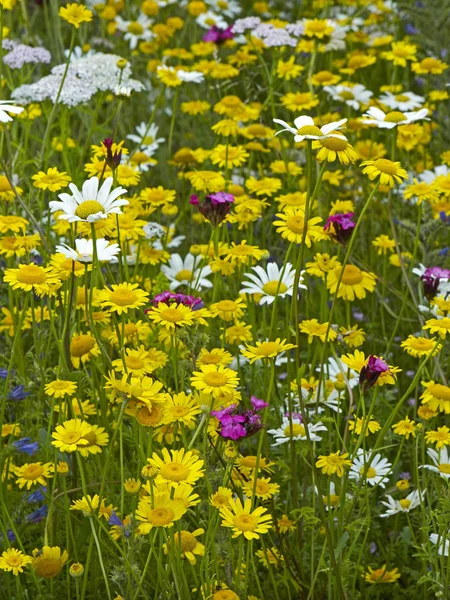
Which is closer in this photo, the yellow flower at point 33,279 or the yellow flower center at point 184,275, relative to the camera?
the yellow flower at point 33,279

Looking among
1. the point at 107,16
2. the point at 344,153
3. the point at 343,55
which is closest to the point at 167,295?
the point at 344,153

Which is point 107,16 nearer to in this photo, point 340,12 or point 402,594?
point 340,12

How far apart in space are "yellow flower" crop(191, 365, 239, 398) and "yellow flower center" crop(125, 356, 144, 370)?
4.9 inches

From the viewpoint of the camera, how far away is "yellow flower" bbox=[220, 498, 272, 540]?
5.30ft

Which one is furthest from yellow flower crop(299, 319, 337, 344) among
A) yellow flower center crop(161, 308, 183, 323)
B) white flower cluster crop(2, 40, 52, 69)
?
white flower cluster crop(2, 40, 52, 69)

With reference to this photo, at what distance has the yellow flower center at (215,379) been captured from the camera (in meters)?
1.72

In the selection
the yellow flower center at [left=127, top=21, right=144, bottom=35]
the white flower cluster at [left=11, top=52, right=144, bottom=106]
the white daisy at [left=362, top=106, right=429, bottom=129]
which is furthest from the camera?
the yellow flower center at [left=127, top=21, right=144, bottom=35]

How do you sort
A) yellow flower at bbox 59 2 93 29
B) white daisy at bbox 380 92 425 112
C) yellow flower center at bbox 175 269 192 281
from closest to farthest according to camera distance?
yellow flower at bbox 59 2 93 29 < yellow flower center at bbox 175 269 192 281 < white daisy at bbox 380 92 425 112

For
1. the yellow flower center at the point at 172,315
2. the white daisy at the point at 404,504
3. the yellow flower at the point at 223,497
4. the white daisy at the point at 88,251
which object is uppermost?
the white daisy at the point at 88,251

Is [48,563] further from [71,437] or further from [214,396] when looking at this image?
[214,396]

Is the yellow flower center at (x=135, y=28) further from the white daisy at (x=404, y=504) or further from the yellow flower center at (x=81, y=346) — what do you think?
the white daisy at (x=404, y=504)

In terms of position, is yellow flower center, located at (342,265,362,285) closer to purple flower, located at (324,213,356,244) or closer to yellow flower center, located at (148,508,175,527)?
purple flower, located at (324,213,356,244)

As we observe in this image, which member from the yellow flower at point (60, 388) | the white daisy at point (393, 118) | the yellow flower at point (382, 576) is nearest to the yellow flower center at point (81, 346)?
the yellow flower at point (60, 388)

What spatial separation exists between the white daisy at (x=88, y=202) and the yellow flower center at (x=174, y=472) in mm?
524
